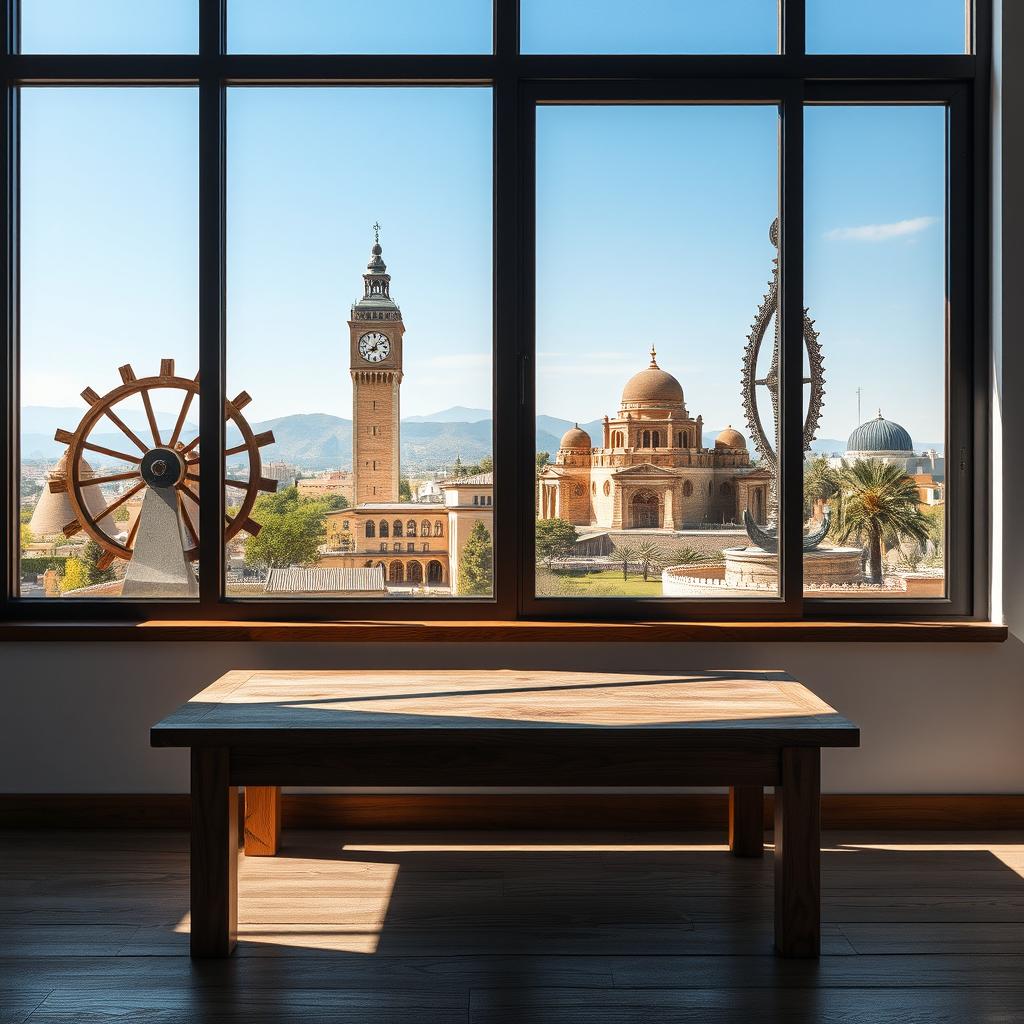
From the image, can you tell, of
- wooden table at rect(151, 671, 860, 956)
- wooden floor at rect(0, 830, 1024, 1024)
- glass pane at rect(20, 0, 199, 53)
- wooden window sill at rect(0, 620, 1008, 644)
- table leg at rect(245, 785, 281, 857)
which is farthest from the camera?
glass pane at rect(20, 0, 199, 53)

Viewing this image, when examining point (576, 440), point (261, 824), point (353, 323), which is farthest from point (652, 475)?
point (261, 824)

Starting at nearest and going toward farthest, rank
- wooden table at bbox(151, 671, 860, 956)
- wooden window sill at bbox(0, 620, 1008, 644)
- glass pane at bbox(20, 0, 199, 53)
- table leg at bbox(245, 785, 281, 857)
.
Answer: wooden table at bbox(151, 671, 860, 956), table leg at bbox(245, 785, 281, 857), wooden window sill at bbox(0, 620, 1008, 644), glass pane at bbox(20, 0, 199, 53)

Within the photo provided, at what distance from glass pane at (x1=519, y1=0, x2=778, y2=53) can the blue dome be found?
1247 millimetres

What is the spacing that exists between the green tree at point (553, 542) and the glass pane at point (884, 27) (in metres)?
1.73

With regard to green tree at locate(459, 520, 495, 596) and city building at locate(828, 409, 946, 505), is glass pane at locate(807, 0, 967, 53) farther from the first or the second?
green tree at locate(459, 520, 495, 596)

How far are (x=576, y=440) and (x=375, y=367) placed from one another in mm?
690

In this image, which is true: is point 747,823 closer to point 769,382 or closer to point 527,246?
point 769,382

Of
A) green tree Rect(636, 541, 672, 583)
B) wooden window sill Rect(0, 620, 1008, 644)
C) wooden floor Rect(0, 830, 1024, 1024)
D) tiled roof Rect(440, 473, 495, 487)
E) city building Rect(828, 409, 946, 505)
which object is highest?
city building Rect(828, 409, 946, 505)

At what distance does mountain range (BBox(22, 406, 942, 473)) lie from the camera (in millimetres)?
3271

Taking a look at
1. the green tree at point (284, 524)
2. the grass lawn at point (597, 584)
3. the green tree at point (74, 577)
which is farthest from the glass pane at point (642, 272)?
the green tree at point (74, 577)

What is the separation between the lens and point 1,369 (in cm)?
326

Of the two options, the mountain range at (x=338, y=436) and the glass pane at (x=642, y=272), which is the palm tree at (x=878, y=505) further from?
the glass pane at (x=642, y=272)

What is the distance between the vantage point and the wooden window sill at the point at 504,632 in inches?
124

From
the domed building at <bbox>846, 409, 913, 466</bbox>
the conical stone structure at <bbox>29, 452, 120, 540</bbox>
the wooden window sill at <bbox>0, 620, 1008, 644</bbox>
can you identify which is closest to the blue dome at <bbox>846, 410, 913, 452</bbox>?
the domed building at <bbox>846, 409, 913, 466</bbox>
